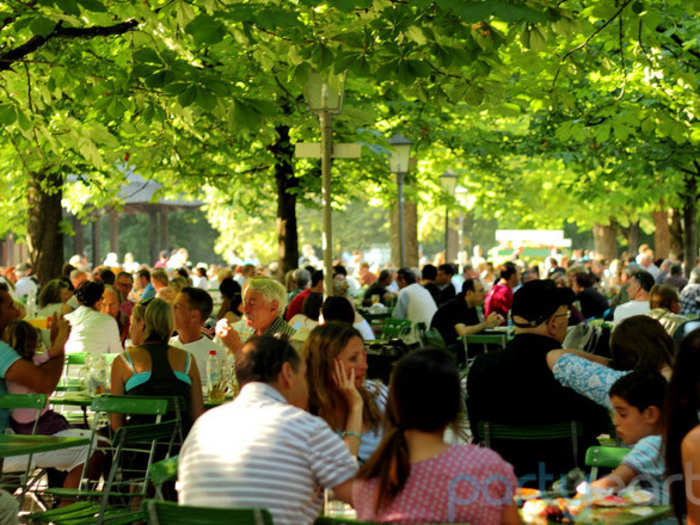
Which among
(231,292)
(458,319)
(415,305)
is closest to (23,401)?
(231,292)

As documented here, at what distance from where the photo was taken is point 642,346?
672 cm

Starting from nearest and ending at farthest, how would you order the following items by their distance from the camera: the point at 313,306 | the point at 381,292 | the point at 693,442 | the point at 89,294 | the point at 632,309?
the point at 693,442 < the point at 89,294 < the point at 313,306 < the point at 632,309 < the point at 381,292

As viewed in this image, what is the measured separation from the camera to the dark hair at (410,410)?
4.05 m

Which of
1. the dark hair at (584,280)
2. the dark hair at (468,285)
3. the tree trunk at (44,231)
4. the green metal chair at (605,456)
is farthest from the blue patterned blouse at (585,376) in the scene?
the tree trunk at (44,231)

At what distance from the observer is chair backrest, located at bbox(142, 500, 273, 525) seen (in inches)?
161

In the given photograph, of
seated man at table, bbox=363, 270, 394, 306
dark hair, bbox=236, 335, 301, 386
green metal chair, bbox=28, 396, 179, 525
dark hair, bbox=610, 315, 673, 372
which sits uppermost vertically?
dark hair, bbox=236, 335, 301, 386

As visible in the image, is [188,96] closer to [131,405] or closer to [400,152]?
[131,405]

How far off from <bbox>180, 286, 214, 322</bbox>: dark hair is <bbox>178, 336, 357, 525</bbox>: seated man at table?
496 centimetres

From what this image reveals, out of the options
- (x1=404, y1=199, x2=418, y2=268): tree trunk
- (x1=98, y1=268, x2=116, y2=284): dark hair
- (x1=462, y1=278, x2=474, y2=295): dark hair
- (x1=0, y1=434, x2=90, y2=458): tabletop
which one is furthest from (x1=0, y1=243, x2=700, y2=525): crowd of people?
(x1=404, y1=199, x2=418, y2=268): tree trunk

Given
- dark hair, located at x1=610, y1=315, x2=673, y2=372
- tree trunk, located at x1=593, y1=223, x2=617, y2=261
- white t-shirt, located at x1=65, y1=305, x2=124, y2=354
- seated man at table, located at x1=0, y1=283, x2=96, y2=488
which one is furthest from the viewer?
tree trunk, located at x1=593, y1=223, x2=617, y2=261

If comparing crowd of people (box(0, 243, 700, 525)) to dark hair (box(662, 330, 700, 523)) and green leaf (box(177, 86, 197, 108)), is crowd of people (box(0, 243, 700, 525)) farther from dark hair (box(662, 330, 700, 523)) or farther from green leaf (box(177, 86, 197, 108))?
green leaf (box(177, 86, 197, 108))

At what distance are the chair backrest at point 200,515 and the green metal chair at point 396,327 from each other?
11768 mm

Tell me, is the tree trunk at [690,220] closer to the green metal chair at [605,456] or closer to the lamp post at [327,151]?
the lamp post at [327,151]

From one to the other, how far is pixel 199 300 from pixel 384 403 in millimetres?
3715
